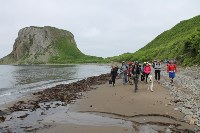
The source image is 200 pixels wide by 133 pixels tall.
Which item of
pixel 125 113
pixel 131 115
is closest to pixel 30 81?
pixel 125 113

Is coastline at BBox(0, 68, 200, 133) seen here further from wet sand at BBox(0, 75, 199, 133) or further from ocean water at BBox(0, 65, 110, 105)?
ocean water at BBox(0, 65, 110, 105)

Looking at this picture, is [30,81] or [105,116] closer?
[105,116]

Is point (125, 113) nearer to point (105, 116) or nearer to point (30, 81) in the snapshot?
point (105, 116)

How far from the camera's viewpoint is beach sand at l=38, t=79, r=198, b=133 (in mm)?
14188

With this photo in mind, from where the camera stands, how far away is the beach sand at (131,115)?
14188 millimetres

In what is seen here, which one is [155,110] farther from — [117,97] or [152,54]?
[152,54]

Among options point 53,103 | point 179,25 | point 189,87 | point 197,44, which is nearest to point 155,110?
point 53,103

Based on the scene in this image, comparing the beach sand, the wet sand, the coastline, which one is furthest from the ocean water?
the beach sand

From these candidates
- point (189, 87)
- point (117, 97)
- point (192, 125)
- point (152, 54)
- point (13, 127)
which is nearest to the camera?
point (192, 125)

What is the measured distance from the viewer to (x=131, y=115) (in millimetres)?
16672

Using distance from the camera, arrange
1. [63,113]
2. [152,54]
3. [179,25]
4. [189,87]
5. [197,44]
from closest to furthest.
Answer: [63,113] < [189,87] < [197,44] < [152,54] < [179,25]

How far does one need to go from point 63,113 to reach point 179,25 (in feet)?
417

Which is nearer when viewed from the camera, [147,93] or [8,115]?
[8,115]

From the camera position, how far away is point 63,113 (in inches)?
729
